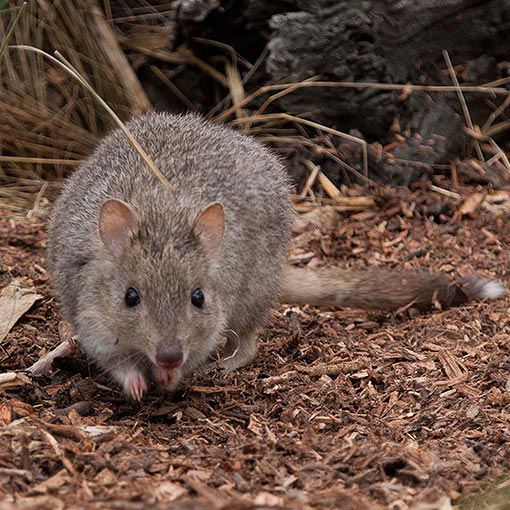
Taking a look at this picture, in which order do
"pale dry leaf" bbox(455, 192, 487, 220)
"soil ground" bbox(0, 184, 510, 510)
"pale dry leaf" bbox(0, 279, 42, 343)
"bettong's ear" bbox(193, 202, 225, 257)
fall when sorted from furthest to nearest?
"pale dry leaf" bbox(455, 192, 487, 220) < "pale dry leaf" bbox(0, 279, 42, 343) < "bettong's ear" bbox(193, 202, 225, 257) < "soil ground" bbox(0, 184, 510, 510)

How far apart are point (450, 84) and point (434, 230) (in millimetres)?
1674

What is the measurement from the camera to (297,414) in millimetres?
4711

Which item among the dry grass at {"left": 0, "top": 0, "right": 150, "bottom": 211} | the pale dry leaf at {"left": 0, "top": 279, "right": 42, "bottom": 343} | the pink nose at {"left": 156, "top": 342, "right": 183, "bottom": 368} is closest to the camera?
the pink nose at {"left": 156, "top": 342, "right": 183, "bottom": 368}

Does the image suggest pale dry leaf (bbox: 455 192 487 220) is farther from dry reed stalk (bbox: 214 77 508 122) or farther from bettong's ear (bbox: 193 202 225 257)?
bettong's ear (bbox: 193 202 225 257)

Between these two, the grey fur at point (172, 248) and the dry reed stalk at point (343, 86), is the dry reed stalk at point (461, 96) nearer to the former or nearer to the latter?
the dry reed stalk at point (343, 86)

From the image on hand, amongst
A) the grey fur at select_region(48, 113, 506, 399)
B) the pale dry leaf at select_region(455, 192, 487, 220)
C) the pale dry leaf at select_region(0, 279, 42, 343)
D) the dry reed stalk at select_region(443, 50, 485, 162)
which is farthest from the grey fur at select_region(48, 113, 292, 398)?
the dry reed stalk at select_region(443, 50, 485, 162)

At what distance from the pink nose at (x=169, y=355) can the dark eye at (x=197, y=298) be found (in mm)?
327

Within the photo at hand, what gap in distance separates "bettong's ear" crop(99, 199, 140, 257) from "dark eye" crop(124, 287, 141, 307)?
226 millimetres

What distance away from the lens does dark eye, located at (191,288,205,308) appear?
4640 mm

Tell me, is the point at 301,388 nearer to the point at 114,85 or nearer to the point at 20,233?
the point at 20,233

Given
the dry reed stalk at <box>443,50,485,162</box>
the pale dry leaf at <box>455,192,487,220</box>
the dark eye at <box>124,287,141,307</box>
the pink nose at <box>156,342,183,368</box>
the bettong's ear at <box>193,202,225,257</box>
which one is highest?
the bettong's ear at <box>193,202,225,257</box>

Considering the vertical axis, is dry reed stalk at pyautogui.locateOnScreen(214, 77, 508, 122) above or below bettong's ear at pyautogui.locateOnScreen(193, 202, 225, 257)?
below

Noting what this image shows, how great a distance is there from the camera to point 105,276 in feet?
15.7

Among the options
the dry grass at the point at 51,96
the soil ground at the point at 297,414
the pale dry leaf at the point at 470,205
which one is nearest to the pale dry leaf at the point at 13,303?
the soil ground at the point at 297,414
